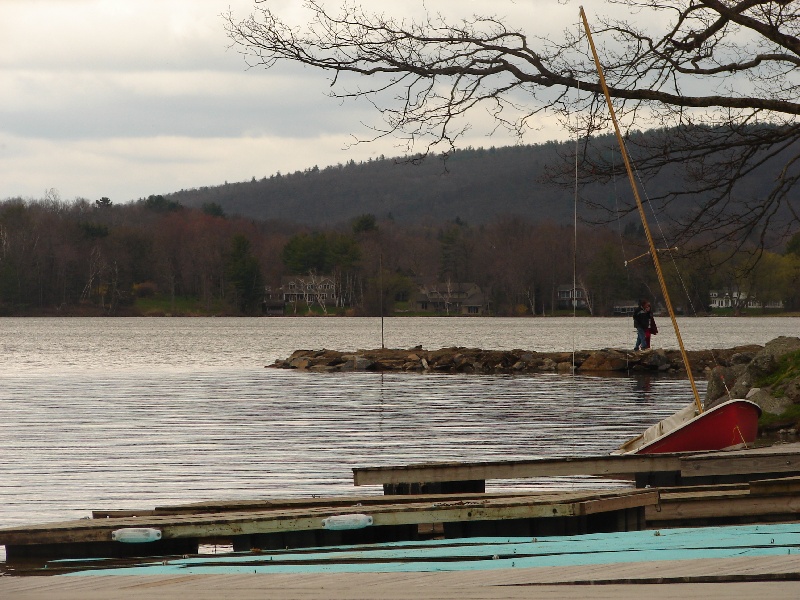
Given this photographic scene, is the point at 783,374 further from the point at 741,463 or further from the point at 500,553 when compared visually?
the point at 500,553

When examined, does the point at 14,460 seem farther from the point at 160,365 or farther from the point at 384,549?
the point at 160,365

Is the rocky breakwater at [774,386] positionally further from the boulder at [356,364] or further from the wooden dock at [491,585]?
the boulder at [356,364]

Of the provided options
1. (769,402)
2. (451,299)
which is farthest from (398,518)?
(451,299)

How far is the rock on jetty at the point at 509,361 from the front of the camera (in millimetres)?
43469

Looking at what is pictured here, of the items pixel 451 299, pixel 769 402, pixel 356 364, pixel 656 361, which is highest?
pixel 451 299

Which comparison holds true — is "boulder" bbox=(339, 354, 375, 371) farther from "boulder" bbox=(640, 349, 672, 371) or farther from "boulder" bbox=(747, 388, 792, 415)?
"boulder" bbox=(747, 388, 792, 415)

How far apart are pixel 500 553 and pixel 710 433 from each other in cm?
663

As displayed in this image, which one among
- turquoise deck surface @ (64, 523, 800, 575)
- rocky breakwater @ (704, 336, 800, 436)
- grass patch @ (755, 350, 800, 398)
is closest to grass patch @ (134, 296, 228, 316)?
rocky breakwater @ (704, 336, 800, 436)

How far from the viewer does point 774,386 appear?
64.2ft

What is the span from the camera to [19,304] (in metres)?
167

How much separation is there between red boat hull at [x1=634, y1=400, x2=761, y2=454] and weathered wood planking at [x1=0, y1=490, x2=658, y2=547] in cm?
423

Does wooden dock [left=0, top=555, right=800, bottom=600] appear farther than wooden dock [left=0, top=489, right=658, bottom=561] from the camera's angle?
No

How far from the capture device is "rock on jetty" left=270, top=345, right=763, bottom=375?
143 ft

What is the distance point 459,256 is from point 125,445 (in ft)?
588
